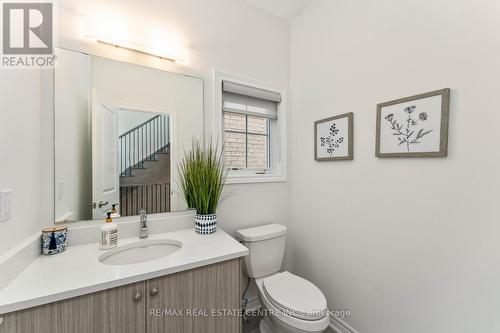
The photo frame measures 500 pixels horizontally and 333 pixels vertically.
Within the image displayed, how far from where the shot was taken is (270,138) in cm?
211

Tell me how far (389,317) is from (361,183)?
83cm

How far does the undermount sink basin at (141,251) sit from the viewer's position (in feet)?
3.92

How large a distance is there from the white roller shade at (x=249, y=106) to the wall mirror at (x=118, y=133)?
270mm

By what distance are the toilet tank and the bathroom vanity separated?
1.31 ft

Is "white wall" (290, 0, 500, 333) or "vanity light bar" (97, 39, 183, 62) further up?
"vanity light bar" (97, 39, 183, 62)

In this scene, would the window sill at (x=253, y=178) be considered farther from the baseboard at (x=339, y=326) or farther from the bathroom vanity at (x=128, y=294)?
the baseboard at (x=339, y=326)

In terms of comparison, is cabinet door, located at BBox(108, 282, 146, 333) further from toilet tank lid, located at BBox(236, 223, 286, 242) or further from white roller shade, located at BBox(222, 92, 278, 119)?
white roller shade, located at BBox(222, 92, 278, 119)

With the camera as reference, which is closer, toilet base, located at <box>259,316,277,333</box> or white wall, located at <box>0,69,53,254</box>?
white wall, located at <box>0,69,53,254</box>

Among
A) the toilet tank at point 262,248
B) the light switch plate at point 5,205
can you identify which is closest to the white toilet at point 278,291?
the toilet tank at point 262,248

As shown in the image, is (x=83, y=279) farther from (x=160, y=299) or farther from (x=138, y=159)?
(x=138, y=159)

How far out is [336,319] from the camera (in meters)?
1.61

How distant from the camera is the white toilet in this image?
3.89ft

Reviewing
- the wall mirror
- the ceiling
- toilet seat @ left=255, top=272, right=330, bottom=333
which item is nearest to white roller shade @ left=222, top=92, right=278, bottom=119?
the wall mirror

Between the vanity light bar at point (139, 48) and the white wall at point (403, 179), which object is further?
the vanity light bar at point (139, 48)
